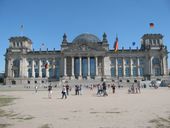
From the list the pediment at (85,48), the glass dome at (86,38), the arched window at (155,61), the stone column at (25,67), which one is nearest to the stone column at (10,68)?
the stone column at (25,67)

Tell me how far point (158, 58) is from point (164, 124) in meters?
96.2

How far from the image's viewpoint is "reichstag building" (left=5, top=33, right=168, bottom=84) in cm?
10419

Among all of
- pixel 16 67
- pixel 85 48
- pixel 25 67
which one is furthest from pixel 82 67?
pixel 16 67

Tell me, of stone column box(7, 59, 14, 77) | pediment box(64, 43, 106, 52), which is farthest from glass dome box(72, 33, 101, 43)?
stone column box(7, 59, 14, 77)

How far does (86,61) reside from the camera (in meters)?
105

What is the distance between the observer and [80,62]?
104 m

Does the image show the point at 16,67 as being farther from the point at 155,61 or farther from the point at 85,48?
the point at 155,61

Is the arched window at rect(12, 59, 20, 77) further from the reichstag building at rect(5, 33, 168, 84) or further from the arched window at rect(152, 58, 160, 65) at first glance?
the arched window at rect(152, 58, 160, 65)

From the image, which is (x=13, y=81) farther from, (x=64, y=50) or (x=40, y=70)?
(x=64, y=50)

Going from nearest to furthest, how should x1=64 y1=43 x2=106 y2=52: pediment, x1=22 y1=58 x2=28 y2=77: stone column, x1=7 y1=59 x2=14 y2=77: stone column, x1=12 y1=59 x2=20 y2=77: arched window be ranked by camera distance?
x1=64 y1=43 x2=106 y2=52: pediment < x1=7 y1=59 x2=14 y2=77: stone column < x1=22 y1=58 x2=28 y2=77: stone column < x1=12 y1=59 x2=20 y2=77: arched window

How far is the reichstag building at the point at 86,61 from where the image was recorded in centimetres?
10419

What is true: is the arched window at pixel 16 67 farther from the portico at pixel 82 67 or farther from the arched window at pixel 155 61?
the arched window at pixel 155 61

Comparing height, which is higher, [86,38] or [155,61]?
[86,38]

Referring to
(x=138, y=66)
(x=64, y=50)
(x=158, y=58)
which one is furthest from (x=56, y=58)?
(x=158, y=58)
